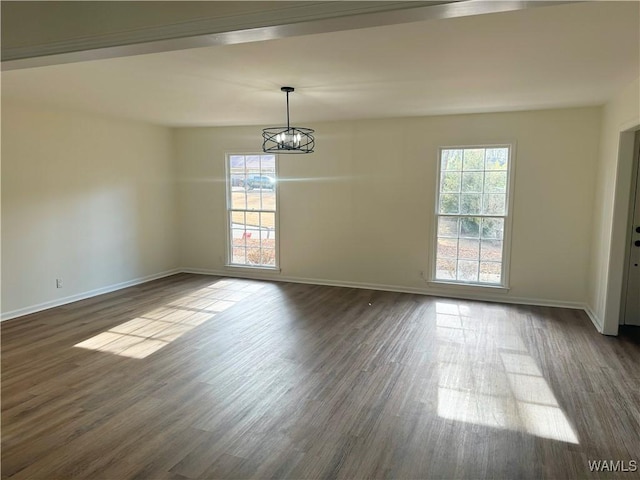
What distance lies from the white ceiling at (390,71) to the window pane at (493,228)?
4.81 feet

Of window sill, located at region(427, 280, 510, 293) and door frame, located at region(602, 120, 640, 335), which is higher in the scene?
door frame, located at region(602, 120, 640, 335)

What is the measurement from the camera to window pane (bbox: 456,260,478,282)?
5871 mm

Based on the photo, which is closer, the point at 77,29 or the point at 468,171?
the point at 77,29

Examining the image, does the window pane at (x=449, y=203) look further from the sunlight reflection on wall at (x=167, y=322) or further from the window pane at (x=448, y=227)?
the sunlight reflection on wall at (x=167, y=322)

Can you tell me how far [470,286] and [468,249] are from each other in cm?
52

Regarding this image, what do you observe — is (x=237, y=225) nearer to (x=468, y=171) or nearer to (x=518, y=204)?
(x=468, y=171)

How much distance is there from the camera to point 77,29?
2.14m

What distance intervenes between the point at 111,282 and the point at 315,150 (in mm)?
3703

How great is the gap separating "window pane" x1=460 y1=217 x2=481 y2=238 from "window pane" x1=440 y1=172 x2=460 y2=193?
44cm

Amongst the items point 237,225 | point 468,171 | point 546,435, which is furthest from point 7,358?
point 468,171

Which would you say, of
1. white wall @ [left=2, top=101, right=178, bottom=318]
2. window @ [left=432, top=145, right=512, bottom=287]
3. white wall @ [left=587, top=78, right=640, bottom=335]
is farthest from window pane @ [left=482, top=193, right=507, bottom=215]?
white wall @ [left=2, top=101, right=178, bottom=318]

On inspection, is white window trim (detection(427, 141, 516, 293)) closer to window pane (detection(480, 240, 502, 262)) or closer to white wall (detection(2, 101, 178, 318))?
window pane (detection(480, 240, 502, 262))

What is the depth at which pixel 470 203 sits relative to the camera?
19.0ft

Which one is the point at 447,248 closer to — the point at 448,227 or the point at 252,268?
the point at 448,227
